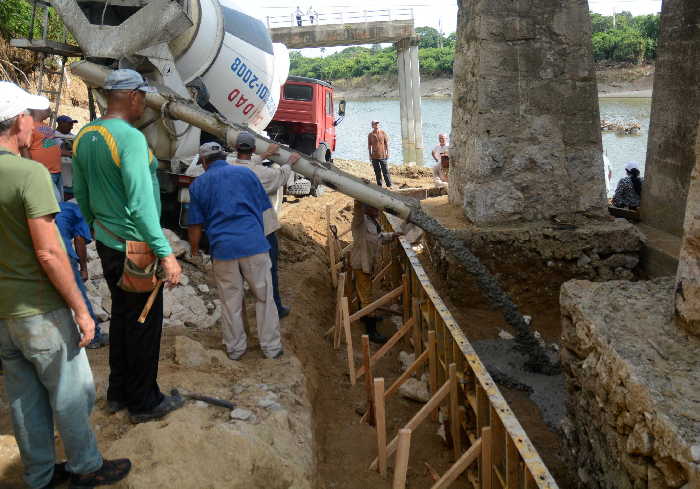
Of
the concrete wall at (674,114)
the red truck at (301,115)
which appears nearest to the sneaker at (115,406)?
the concrete wall at (674,114)

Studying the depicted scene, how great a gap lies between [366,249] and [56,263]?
3.50 m

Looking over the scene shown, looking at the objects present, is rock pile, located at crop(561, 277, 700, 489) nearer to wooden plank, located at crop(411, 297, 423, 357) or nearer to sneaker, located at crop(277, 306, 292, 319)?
wooden plank, located at crop(411, 297, 423, 357)

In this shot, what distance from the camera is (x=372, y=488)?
3484 millimetres

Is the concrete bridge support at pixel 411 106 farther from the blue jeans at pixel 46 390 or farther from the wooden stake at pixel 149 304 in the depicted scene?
the blue jeans at pixel 46 390

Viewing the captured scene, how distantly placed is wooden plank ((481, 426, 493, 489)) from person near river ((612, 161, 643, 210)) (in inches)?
222

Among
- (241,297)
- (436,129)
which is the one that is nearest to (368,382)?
(241,297)

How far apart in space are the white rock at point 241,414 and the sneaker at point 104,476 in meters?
0.64

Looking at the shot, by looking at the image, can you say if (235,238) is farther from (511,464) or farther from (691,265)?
(691,265)

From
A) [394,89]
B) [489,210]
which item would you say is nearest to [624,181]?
[489,210]

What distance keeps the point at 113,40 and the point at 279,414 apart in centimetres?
365

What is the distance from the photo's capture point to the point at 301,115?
1225 centimetres

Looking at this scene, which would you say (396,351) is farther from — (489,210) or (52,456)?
(52,456)

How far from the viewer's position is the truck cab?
12.2 metres

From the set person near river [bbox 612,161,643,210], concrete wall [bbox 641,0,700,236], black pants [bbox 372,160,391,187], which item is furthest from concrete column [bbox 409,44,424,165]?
concrete wall [bbox 641,0,700,236]
